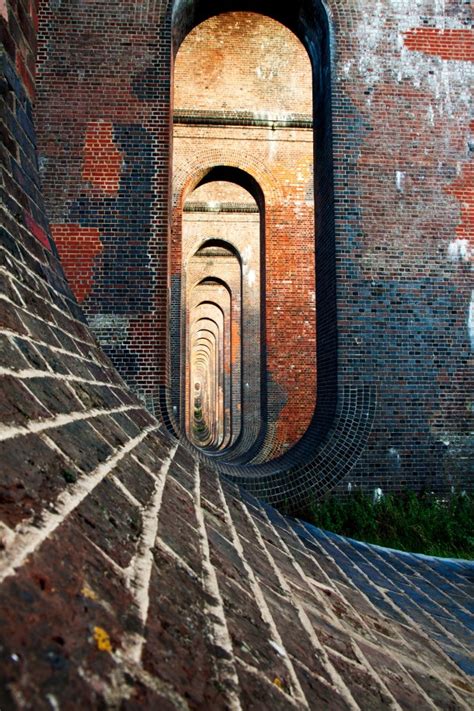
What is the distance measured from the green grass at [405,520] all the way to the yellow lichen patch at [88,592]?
4714 millimetres

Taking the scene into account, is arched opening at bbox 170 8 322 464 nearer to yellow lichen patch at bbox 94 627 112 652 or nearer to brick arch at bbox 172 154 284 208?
brick arch at bbox 172 154 284 208

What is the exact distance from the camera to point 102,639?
3.13 ft

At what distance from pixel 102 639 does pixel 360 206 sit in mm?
6274

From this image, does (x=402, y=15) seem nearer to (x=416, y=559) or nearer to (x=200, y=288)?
(x=416, y=559)

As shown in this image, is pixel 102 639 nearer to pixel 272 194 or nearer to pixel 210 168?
pixel 272 194

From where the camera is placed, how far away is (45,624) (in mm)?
877

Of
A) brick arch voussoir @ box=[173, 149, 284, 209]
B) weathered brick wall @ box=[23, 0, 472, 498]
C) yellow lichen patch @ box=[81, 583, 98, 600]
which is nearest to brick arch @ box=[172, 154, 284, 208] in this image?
brick arch voussoir @ box=[173, 149, 284, 209]

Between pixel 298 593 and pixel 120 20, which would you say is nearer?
pixel 298 593

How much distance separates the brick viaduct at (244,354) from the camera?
3.80 feet

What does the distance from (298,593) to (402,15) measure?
23.9 feet

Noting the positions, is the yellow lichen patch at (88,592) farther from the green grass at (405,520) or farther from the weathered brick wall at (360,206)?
the weathered brick wall at (360,206)

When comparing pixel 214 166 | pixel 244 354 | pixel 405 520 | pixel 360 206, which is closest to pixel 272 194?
pixel 214 166

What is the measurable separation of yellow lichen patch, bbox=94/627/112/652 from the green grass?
4755mm

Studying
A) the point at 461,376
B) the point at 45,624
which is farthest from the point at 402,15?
the point at 45,624
